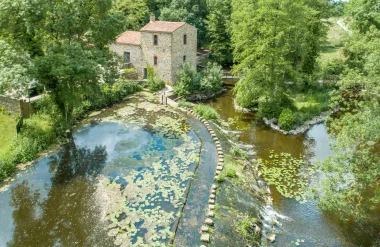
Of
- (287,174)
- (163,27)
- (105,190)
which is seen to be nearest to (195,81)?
(163,27)

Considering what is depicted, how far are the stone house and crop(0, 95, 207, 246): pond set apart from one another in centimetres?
1053

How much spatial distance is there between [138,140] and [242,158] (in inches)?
281

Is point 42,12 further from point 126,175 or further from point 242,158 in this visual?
point 242,158

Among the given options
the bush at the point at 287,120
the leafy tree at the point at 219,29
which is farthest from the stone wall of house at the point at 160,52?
the bush at the point at 287,120

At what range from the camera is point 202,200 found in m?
15.7

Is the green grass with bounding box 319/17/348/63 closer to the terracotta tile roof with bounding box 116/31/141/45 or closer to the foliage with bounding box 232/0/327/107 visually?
the foliage with bounding box 232/0/327/107

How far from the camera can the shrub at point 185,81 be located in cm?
3166

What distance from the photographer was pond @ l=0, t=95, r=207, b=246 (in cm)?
1332

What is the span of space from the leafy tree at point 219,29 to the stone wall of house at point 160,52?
11889 millimetres

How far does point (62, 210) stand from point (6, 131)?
9.16 m

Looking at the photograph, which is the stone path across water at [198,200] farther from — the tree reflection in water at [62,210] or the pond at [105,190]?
the tree reflection in water at [62,210]

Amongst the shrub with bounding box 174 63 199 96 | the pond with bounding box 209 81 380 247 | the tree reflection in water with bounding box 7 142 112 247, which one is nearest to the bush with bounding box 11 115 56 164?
the tree reflection in water with bounding box 7 142 112 247

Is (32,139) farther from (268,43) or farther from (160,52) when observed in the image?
(268,43)

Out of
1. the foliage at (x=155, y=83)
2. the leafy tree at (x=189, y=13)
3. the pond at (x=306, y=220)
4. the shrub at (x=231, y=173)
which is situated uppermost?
the leafy tree at (x=189, y=13)
